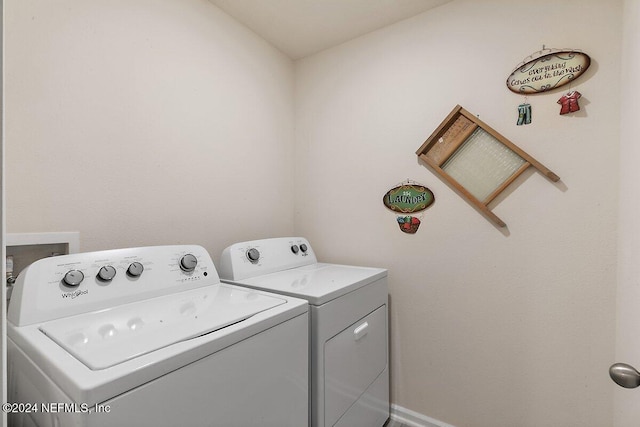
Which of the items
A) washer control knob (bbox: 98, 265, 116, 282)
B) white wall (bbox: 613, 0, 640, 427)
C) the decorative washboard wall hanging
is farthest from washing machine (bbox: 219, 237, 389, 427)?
white wall (bbox: 613, 0, 640, 427)

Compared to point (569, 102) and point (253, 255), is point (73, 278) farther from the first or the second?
point (569, 102)

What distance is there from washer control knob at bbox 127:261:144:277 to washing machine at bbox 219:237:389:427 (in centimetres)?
39

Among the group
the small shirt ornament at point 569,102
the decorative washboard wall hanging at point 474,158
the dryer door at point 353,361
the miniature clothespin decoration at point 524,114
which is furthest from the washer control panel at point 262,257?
the small shirt ornament at point 569,102

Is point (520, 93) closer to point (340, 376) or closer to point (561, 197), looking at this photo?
point (561, 197)

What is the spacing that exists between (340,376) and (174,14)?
5.79 feet

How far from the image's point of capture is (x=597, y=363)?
1.15 metres

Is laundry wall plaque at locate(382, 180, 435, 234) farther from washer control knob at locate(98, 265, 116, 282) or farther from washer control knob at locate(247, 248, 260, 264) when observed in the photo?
washer control knob at locate(98, 265, 116, 282)

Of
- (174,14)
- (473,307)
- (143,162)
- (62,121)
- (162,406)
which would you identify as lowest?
(473,307)

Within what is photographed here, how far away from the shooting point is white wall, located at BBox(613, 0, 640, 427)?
0.93 m

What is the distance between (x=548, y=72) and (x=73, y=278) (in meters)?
1.93

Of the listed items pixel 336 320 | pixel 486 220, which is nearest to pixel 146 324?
pixel 336 320

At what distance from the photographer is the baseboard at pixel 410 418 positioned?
149 centimetres

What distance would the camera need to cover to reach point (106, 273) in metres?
0.91

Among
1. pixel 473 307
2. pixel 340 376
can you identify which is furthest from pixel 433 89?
pixel 340 376
